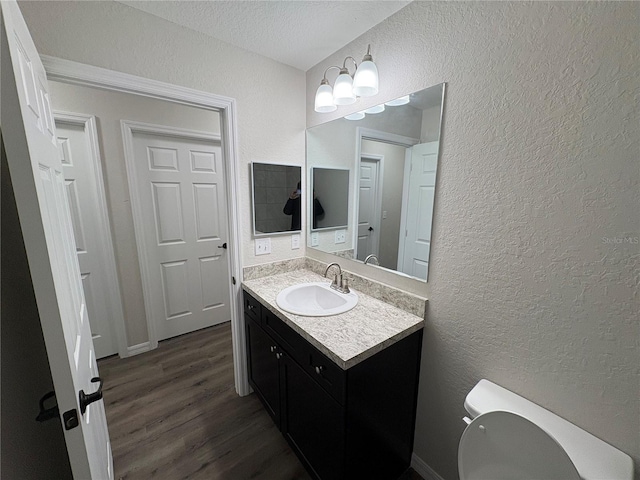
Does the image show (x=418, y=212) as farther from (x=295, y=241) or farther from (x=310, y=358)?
(x=295, y=241)

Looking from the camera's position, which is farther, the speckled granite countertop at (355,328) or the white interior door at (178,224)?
the white interior door at (178,224)

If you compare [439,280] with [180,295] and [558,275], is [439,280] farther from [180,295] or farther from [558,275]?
[180,295]

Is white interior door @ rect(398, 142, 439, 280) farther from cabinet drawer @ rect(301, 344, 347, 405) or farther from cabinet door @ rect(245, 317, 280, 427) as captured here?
cabinet door @ rect(245, 317, 280, 427)

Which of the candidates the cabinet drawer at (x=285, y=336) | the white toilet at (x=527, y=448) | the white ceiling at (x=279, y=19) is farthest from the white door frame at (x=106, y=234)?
the white toilet at (x=527, y=448)

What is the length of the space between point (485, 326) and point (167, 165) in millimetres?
2589

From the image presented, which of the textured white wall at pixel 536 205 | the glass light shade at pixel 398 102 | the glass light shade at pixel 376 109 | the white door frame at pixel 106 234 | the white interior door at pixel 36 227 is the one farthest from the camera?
the white door frame at pixel 106 234

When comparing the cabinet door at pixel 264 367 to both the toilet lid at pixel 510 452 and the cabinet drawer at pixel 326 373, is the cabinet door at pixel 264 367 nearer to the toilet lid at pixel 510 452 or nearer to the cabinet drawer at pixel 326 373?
the cabinet drawer at pixel 326 373

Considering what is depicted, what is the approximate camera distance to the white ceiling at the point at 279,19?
1.19 meters

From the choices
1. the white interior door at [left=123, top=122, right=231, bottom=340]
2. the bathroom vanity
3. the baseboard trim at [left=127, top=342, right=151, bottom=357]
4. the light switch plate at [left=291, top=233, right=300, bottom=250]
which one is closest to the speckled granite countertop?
the bathroom vanity

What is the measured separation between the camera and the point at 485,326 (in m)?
1.04

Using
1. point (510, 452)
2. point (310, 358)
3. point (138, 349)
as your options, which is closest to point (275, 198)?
point (310, 358)

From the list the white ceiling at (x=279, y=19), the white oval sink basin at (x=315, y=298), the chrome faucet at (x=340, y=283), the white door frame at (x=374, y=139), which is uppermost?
the white ceiling at (x=279, y=19)

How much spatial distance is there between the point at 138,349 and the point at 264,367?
1.48m

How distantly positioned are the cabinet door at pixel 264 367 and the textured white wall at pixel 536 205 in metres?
0.86
